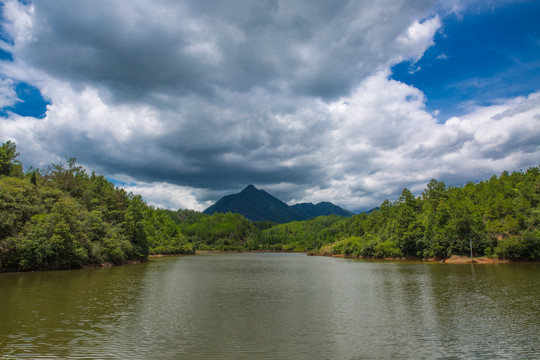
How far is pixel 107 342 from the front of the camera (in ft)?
55.3

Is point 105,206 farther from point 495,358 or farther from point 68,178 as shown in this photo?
point 495,358

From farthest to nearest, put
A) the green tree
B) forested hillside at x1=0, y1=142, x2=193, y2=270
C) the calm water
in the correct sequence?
1. the green tree
2. forested hillside at x1=0, y1=142, x2=193, y2=270
3. the calm water

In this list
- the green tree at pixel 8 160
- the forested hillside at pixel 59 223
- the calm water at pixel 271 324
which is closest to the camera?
the calm water at pixel 271 324

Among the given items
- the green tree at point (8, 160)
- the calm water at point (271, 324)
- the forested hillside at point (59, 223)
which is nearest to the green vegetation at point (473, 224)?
the calm water at point (271, 324)

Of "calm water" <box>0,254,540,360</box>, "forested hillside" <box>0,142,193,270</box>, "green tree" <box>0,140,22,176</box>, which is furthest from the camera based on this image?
"green tree" <box>0,140,22,176</box>

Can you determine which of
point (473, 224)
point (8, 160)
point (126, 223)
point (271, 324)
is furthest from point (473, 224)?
point (8, 160)

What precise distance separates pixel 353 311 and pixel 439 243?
86.9 meters

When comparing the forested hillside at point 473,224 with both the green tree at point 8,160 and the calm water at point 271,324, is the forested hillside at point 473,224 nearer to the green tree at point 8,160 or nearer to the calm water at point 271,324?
the calm water at point 271,324

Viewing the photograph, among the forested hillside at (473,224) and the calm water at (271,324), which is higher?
the forested hillside at (473,224)

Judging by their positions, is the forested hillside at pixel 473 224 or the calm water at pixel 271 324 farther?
the forested hillside at pixel 473 224

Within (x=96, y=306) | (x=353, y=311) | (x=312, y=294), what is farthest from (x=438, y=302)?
(x=96, y=306)

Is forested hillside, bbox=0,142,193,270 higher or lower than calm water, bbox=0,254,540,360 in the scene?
higher

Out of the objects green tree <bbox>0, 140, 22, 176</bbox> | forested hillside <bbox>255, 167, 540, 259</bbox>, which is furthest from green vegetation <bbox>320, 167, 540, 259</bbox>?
green tree <bbox>0, 140, 22, 176</bbox>

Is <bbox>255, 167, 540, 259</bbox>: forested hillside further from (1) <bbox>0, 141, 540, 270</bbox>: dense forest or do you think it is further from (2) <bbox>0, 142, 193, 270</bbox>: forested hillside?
(2) <bbox>0, 142, 193, 270</bbox>: forested hillside
